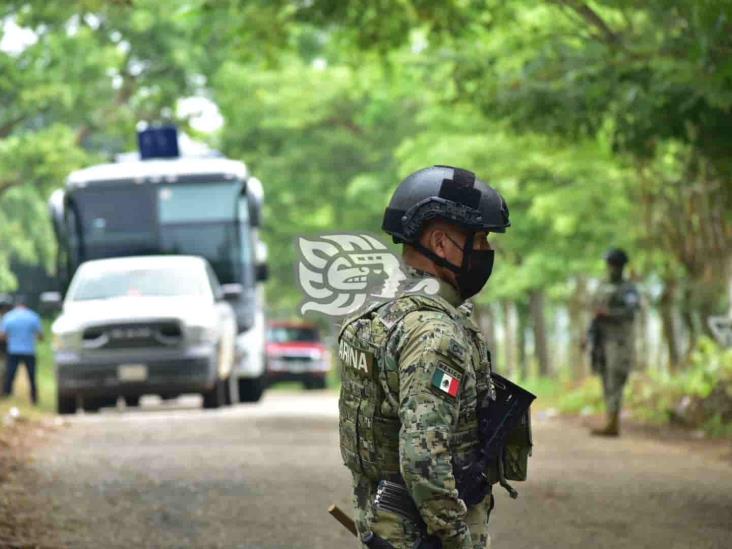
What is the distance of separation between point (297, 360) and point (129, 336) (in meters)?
28.1

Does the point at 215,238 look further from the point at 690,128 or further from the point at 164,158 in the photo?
the point at 690,128

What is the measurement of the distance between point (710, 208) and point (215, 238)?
283 inches

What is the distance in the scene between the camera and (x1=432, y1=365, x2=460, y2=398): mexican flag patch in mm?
4145

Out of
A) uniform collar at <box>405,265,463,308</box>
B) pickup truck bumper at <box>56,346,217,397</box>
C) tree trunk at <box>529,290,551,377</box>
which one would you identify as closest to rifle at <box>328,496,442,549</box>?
uniform collar at <box>405,265,463,308</box>

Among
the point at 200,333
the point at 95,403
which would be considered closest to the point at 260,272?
the point at 95,403

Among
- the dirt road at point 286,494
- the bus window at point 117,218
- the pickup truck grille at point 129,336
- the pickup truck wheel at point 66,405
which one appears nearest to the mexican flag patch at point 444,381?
the dirt road at point 286,494

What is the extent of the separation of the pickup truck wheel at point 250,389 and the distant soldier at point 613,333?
9755 mm

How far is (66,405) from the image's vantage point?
2258 centimetres

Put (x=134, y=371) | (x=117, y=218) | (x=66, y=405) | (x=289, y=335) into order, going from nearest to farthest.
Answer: (x=134, y=371)
(x=66, y=405)
(x=117, y=218)
(x=289, y=335)

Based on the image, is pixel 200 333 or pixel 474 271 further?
pixel 200 333

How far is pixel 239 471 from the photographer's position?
13820 mm

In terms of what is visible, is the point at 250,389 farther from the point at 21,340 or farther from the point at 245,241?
the point at 21,340

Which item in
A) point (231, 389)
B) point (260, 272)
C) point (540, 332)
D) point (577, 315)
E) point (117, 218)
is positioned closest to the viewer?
point (231, 389)

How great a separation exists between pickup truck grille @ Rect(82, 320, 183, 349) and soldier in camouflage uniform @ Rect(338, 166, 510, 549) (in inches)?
668
